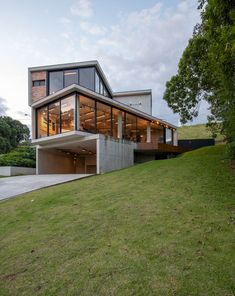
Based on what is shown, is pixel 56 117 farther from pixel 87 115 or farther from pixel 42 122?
pixel 87 115

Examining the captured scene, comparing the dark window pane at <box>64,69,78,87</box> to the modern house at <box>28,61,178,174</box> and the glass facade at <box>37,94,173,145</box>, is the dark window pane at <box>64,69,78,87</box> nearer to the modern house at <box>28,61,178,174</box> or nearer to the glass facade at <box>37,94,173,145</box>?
the modern house at <box>28,61,178,174</box>

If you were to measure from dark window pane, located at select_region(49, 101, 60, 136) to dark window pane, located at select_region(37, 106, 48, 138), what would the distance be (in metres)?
0.74

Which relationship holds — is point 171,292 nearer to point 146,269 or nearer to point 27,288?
point 146,269

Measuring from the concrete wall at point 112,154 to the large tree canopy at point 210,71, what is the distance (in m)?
4.45

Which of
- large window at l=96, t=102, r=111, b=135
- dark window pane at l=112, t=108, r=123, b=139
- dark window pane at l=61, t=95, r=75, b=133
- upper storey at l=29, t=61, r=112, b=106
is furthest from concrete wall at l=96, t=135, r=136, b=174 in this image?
upper storey at l=29, t=61, r=112, b=106

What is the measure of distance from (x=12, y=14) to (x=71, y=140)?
8.06 m

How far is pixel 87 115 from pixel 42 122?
457 centimetres

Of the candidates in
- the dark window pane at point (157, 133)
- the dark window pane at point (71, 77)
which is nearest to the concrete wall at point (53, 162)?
the dark window pane at point (71, 77)

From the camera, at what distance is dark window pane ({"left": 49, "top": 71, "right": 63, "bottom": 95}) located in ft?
66.7

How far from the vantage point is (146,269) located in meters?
2.85

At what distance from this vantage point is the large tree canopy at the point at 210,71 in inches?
223

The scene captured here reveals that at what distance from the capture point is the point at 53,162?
1991 cm

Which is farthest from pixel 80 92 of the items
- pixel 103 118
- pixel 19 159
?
pixel 19 159

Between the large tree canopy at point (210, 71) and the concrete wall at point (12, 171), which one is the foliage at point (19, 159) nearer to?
the concrete wall at point (12, 171)
